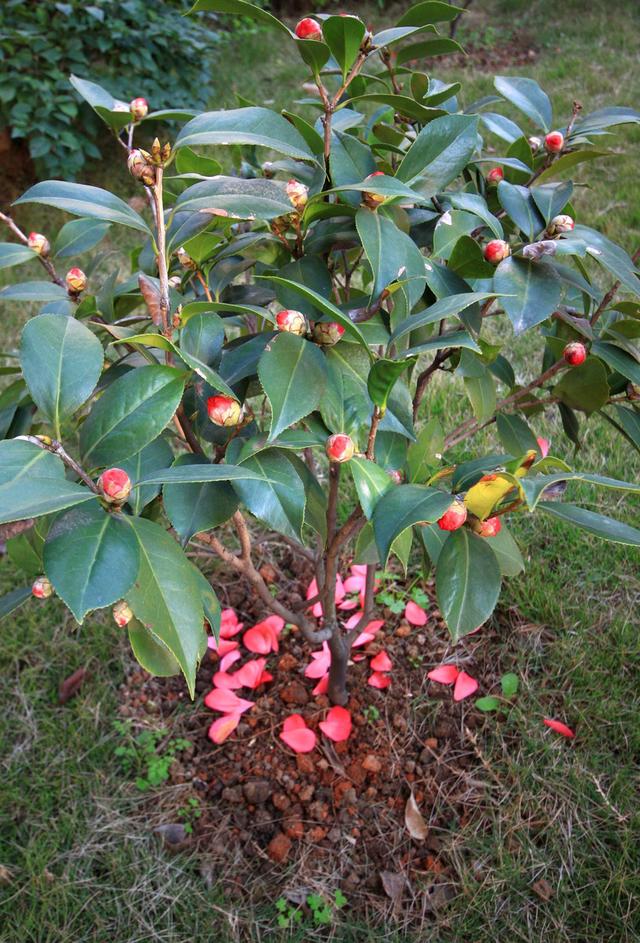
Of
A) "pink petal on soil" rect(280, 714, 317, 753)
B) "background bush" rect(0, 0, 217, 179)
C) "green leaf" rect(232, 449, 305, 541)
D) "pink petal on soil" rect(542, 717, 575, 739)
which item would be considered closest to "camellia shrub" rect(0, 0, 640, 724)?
"green leaf" rect(232, 449, 305, 541)

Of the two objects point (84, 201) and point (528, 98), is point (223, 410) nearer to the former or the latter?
point (84, 201)

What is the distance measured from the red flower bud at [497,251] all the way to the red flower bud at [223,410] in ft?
0.98

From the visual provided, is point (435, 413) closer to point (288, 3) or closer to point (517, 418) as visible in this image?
point (517, 418)

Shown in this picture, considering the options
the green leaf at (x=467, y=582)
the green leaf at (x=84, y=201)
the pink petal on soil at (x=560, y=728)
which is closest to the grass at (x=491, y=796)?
the pink petal on soil at (x=560, y=728)

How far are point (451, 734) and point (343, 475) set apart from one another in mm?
688

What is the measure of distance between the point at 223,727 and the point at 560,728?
0.59m

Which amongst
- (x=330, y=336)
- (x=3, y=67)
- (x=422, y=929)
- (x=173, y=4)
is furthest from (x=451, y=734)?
(x=173, y=4)

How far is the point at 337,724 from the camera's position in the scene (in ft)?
4.30

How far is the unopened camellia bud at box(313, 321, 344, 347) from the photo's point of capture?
2.26ft

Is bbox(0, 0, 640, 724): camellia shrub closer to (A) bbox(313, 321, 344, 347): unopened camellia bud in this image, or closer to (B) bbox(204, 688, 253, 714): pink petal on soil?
(A) bbox(313, 321, 344, 347): unopened camellia bud

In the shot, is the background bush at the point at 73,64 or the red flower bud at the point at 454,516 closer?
the red flower bud at the point at 454,516

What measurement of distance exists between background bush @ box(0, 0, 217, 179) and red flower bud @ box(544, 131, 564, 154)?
250 cm

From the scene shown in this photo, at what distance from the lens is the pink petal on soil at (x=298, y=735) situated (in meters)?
1.28

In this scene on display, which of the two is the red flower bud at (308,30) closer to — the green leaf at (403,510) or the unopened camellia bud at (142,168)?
the unopened camellia bud at (142,168)
